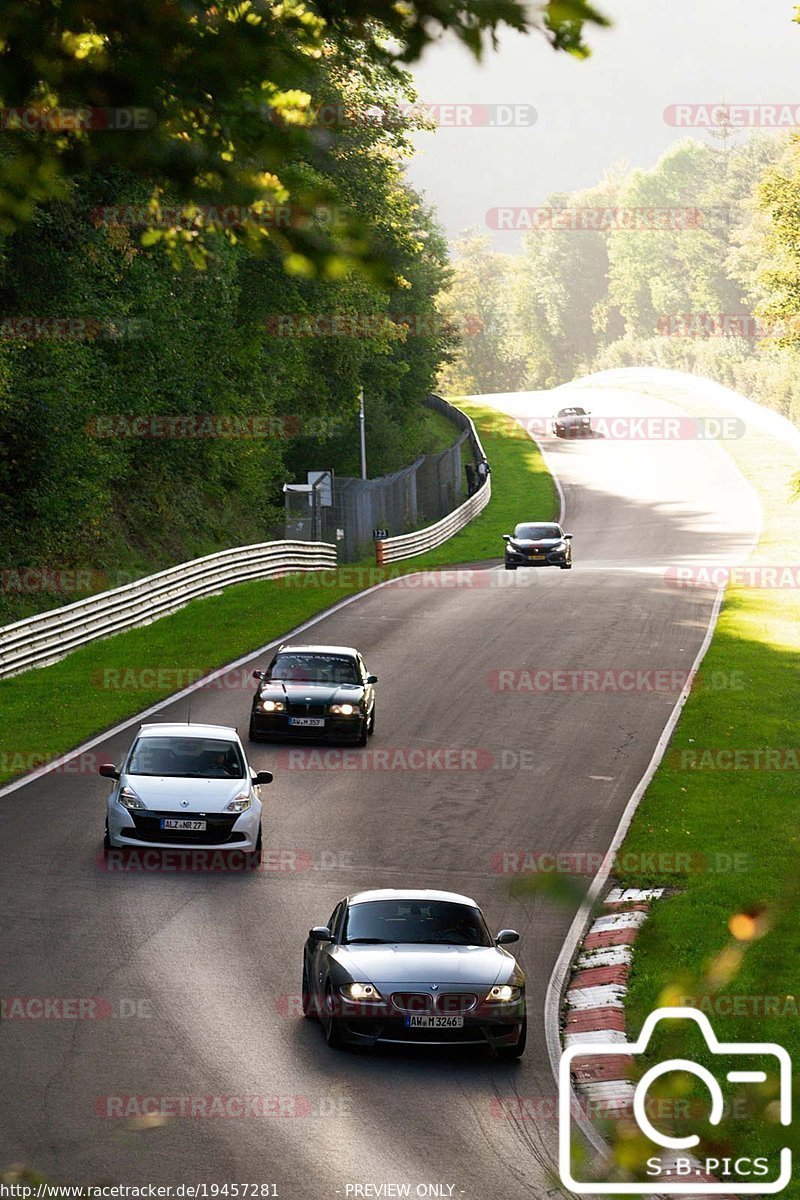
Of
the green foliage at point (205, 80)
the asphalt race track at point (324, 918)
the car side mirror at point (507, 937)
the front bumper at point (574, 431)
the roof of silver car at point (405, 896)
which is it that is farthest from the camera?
the front bumper at point (574, 431)

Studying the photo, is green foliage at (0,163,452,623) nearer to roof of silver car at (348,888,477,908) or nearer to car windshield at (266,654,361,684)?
car windshield at (266,654,361,684)

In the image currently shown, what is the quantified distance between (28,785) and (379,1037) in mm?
11311

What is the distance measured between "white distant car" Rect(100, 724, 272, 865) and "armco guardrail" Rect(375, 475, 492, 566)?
109 feet

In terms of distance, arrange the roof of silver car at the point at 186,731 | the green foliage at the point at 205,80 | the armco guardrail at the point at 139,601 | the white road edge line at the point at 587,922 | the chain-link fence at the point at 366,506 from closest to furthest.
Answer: the green foliage at the point at 205,80 < the white road edge line at the point at 587,922 < the roof of silver car at the point at 186,731 < the armco guardrail at the point at 139,601 < the chain-link fence at the point at 366,506

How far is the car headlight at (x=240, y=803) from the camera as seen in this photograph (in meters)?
19.6

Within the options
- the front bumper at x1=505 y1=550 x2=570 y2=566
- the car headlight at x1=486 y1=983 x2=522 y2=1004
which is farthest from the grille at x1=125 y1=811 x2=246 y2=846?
the front bumper at x1=505 y1=550 x2=570 y2=566

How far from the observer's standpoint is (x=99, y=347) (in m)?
44.7

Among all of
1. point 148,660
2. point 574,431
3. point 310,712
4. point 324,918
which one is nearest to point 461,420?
point 574,431

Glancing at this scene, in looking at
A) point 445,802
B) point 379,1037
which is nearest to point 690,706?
point 445,802

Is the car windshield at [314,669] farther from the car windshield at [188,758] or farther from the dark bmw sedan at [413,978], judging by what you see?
the dark bmw sedan at [413,978]

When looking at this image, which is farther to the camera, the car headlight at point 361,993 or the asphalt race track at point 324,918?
the car headlight at point 361,993

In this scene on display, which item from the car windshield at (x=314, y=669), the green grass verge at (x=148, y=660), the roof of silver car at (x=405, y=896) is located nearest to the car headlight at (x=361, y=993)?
the roof of silver car at (x=405, y=896)

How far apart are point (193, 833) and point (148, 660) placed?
14566 millimetres

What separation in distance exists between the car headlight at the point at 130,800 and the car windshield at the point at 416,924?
559cm
